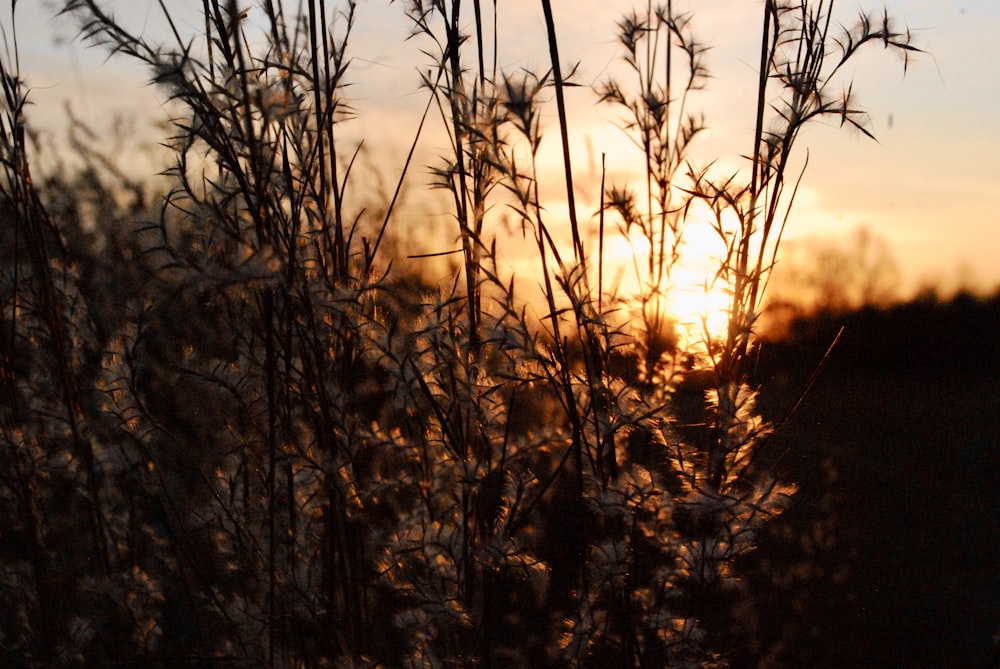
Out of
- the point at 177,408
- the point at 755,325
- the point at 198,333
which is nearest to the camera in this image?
the point at 755,325

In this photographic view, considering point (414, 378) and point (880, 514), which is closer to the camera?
point (414, 378)

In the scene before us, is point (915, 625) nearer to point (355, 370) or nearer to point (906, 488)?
point (906, 488)

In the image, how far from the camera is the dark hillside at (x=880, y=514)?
254 centimetres

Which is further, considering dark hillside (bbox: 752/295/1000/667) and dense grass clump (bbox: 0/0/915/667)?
dark hillside (bbox: 752/295/1000/667)

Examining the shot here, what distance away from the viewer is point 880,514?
3.39 meters

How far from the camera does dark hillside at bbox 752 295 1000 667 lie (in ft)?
8.32

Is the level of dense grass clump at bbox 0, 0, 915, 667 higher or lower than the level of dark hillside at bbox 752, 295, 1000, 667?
higher

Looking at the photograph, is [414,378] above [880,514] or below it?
above

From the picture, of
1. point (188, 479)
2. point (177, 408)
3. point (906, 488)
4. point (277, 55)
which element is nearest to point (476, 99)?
point (277, 55)

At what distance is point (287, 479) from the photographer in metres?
1.49

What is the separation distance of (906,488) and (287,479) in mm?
3222

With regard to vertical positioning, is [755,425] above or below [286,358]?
below

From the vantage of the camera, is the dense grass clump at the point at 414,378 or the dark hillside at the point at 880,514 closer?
the dense grass clump at the point at 414,378

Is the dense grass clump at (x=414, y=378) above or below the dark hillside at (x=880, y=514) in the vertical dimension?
above
